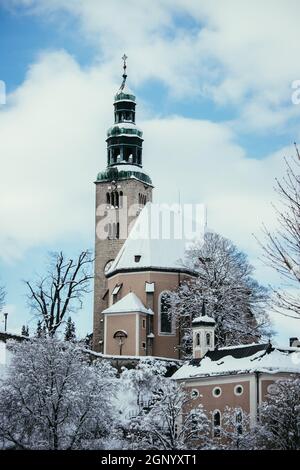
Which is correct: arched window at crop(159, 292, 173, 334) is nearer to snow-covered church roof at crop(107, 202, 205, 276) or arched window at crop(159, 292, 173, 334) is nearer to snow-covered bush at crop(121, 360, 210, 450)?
snow-covered church roof at crop(107, 202, 205, 276)

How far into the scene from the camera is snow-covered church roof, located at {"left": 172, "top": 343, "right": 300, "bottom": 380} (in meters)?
47.6

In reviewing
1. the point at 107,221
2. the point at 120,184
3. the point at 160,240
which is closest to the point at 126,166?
the point at 120,184

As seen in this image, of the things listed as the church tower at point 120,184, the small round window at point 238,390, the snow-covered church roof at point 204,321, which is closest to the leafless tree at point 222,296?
the snow-covered church roof at point 204,321

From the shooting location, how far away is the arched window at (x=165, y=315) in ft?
206

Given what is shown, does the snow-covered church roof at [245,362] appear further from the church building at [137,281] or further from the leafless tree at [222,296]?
the church building at [137,281]

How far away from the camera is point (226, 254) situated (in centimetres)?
6269

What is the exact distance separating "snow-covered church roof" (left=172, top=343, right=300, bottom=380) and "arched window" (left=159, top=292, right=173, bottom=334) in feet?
35.1

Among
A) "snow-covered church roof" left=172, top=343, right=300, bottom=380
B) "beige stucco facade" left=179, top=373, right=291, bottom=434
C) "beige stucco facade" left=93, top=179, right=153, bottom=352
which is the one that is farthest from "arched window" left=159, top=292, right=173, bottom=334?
"beige stucco facade" left=179, top=373, right=291, bottom=434

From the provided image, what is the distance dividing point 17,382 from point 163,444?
7.73 meters

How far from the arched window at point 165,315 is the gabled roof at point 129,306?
99cm
